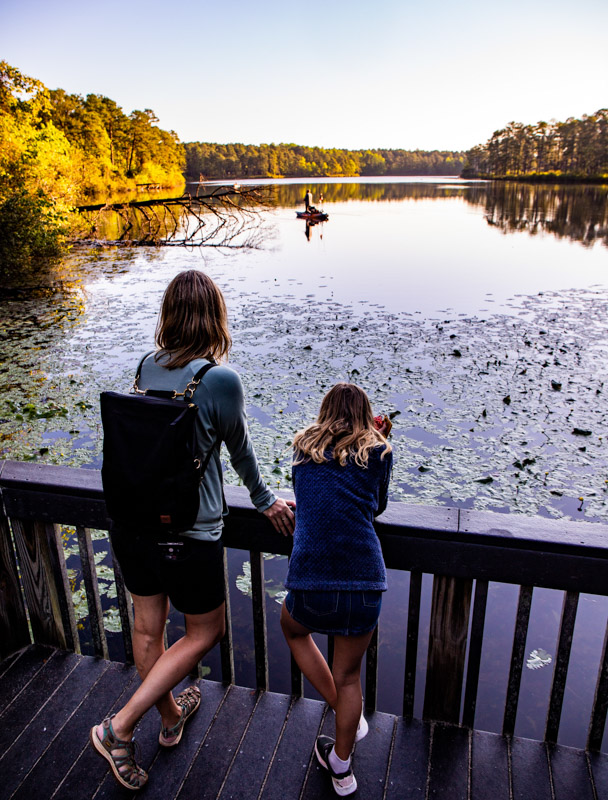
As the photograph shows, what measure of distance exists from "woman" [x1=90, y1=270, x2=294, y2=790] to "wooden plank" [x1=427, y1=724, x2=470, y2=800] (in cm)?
95

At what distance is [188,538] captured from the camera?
1.83 metres

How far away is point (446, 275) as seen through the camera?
66.8ft

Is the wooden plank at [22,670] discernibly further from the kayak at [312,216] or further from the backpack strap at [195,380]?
the kayak at [312,216]

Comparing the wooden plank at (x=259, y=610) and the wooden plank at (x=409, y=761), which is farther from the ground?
the wooden plank at (x=259, y=610)

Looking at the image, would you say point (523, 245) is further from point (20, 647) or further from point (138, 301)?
point (20, 647)

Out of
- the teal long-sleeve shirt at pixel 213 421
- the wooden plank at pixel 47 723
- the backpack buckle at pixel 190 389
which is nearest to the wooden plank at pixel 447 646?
the teal long-sleeve shirt at pixel 213 421

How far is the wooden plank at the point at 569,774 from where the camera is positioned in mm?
1955

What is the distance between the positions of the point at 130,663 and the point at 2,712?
53 cm

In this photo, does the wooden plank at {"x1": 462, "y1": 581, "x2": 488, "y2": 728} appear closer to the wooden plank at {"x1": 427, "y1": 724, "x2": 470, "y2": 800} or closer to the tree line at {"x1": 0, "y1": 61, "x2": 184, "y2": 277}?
the wooden plank at {"x1": 427, "y1": 724, "x2": 470, "y2": 800}

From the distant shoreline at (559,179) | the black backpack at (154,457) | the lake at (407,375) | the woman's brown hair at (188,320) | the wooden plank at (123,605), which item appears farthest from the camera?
the distant shoreline at (559,179)

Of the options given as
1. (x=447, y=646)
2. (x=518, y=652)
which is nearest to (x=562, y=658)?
(x=518, y=652)

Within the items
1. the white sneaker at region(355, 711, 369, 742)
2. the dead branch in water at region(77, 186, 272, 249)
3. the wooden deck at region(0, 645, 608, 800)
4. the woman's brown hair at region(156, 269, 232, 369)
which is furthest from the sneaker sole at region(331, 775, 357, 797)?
the dead branch in water at region(77, 186, 272, 249)

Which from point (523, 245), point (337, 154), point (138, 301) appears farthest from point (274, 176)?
point (138, 301)

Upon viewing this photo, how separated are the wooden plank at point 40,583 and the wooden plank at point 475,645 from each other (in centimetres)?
178
